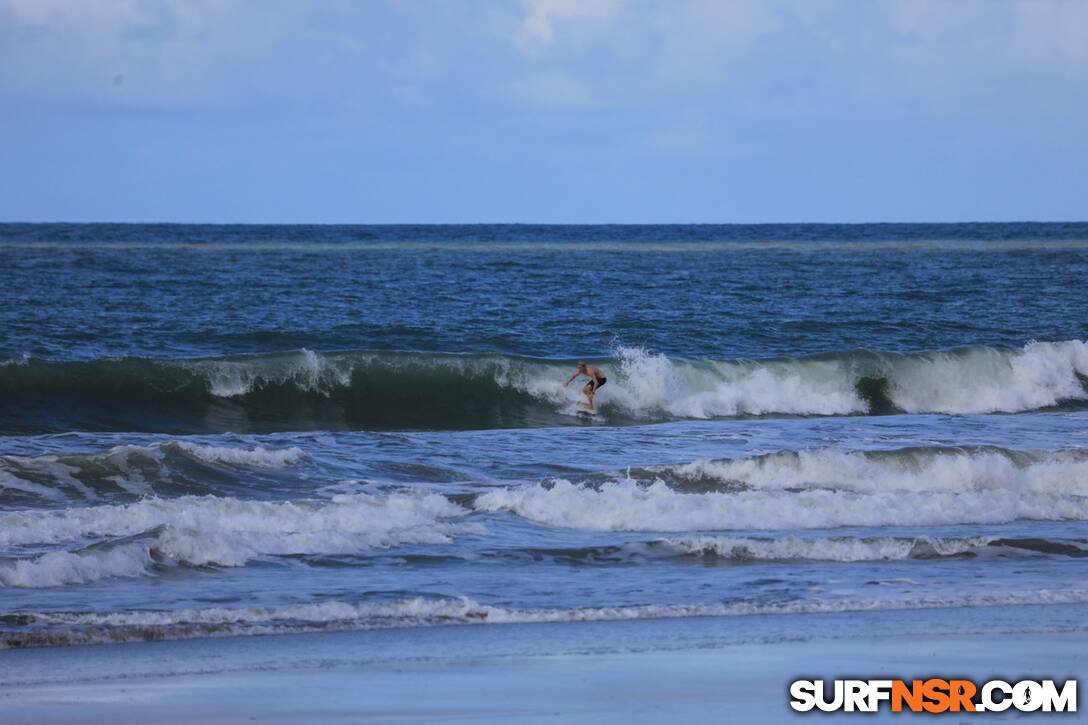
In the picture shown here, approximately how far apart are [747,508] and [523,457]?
12.1 feet

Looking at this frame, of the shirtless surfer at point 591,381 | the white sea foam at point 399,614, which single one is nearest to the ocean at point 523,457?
the white sea foam at point 399,614

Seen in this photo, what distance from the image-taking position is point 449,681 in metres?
6.95

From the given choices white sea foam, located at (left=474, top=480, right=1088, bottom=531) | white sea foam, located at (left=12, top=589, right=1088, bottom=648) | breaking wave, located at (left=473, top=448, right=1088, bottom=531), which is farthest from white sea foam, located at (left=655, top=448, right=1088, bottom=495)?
white sea foam, located at (left=12, top=589, right=1088, bottom=648)

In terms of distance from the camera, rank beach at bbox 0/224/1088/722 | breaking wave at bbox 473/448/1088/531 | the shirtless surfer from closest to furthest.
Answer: beach at bbox 0/224/1088/722
breaking wave at bbox 473/448/1088/531
the shirtless surfer

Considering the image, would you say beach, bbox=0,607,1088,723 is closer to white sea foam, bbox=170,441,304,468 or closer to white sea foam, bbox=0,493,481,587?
white sea foam, bbox=0,493,481,587

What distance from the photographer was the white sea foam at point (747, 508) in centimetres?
1179

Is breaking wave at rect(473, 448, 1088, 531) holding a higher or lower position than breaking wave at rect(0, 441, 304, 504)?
lower

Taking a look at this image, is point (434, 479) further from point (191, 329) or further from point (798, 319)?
point (798, 319)

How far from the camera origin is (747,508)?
39.8 ft

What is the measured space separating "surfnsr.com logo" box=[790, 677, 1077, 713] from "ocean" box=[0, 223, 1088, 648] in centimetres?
176

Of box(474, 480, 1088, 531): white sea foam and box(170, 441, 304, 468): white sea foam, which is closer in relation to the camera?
box(474, 480, 1088, 531): white sea foam

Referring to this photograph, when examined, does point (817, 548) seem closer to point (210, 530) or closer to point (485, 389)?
point (210, 530)

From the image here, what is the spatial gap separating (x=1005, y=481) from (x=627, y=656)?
7955 millimetres

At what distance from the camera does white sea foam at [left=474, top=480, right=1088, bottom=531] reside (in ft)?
38.7
